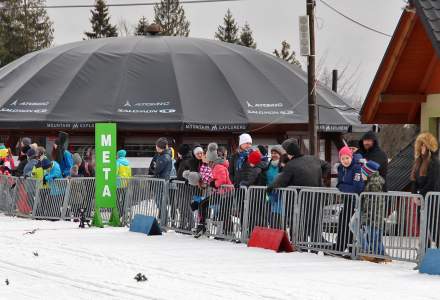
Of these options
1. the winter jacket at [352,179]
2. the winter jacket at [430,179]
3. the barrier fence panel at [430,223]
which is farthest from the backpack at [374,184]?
the barrier fence panel at [430,223]

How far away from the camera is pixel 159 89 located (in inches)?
1679

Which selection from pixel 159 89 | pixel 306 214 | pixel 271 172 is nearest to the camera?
pixel 306 214

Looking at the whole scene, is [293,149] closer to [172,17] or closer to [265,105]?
[265,105]

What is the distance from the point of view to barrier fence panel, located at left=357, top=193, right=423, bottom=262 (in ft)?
47.7

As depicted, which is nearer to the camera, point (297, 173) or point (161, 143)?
point (297, 173)

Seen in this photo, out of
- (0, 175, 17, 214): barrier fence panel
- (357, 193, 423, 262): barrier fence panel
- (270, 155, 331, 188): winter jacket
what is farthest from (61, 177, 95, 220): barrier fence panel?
Answer: (357, 193, 423, 262): barrier fence panel

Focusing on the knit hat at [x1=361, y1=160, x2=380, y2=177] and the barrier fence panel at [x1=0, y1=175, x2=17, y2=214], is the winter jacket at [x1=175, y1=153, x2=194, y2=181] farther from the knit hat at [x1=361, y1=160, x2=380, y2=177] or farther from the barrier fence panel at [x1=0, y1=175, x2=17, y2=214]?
the barrier fence panel at [x1=0, y1=175, x2=17, y2=214]

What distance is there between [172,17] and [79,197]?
255ft

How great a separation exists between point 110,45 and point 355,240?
32346mm

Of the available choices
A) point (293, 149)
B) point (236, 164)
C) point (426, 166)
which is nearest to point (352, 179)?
point (426, 166)

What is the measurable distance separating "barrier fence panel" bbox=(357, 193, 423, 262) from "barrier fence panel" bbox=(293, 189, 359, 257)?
0.27m

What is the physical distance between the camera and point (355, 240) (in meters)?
15.5

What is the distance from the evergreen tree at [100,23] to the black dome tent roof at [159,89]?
48.6 metres

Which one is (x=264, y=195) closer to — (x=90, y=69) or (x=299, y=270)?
(x=299, y=270)
